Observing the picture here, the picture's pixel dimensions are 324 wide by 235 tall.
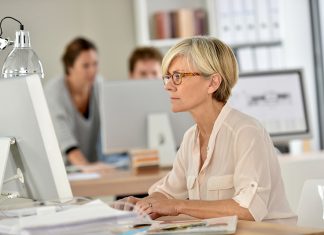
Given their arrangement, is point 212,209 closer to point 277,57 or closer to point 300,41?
point 277,57

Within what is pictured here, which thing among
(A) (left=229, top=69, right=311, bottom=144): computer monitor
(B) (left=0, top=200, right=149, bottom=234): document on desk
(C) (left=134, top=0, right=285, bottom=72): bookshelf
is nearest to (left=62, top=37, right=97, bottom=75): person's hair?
(C) (left=134, top=0, right=285, bottom=72): bookshelf

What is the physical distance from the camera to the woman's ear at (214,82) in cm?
263

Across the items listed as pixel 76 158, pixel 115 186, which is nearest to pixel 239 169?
pixel 115 186

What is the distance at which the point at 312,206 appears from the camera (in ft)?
8.32

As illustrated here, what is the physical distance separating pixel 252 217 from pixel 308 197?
0.96 feet

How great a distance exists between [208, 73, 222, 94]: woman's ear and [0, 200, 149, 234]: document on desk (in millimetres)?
885

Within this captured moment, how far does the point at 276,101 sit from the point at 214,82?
2208 millimetres

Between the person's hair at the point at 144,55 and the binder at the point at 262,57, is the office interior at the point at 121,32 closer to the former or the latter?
the binder at the point at 262,57

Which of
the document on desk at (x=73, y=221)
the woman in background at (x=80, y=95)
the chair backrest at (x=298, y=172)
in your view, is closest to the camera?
the document on desk at (x=73, y=221)

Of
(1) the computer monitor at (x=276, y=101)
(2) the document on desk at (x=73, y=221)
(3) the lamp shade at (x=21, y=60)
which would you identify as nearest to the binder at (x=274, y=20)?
(1) the computer monitor at (x=276, y=101)

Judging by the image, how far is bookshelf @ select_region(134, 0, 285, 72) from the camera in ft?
22.5

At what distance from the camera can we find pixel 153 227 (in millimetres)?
2068

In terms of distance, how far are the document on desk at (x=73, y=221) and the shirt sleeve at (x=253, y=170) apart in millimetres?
626

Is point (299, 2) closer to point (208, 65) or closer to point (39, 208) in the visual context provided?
point (208, 65)
